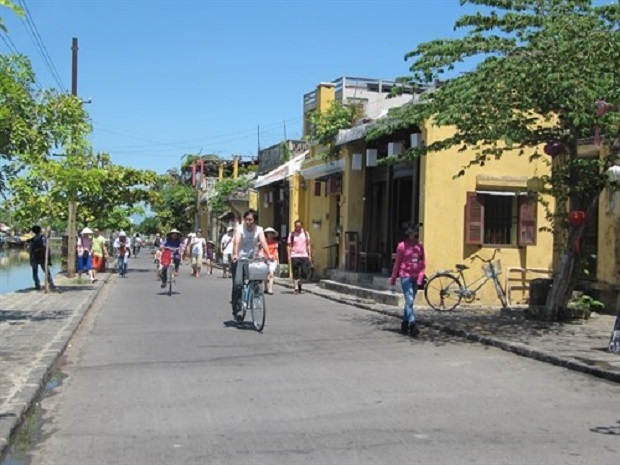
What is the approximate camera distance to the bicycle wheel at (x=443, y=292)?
16172 mm

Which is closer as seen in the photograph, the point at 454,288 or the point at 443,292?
the point at 443,292

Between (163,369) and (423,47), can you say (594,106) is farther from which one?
(163,369)

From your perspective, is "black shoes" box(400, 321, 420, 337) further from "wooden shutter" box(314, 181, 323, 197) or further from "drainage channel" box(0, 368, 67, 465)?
"wooden shutter" box(314, 181, 323, 197)

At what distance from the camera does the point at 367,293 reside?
59.2 feet

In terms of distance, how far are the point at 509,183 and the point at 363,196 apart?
16.8 feet

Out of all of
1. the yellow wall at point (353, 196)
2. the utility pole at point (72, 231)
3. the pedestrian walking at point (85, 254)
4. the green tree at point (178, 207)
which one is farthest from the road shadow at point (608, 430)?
the green tree at point (178, 207)

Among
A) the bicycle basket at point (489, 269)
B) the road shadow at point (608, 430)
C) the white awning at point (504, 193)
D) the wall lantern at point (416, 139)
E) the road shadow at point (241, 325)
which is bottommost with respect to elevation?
the road shadow at point (241, 325)

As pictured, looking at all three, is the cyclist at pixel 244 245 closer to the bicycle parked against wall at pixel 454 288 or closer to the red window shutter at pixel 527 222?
the bicycle parked against wall at pixel 454 288

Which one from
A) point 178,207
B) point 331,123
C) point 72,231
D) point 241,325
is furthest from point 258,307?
point 178,207

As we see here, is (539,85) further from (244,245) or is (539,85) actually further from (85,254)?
(85,254)

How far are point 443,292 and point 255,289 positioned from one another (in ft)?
17.2

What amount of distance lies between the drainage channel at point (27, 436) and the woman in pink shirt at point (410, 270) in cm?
574

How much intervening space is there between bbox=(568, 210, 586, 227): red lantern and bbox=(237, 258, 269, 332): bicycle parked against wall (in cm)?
509

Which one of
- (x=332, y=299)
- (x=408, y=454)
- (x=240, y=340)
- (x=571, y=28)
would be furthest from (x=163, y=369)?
(x=332, y=299)
